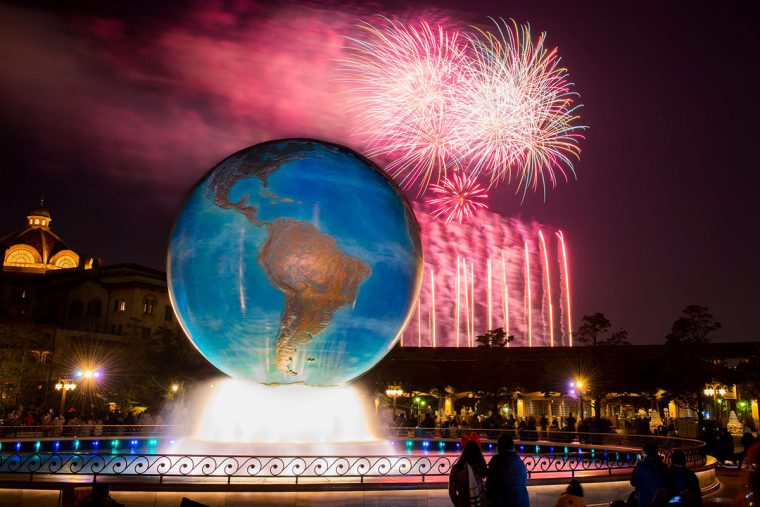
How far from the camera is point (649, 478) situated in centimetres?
848

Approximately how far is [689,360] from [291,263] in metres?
33.6

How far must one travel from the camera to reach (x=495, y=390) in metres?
46.1

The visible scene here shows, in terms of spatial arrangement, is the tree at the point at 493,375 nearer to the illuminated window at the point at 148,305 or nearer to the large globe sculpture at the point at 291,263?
the large globe sculpture at the point at 291,263

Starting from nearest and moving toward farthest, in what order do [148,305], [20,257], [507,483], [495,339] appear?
[507,483], [495,339], [148,305], [20,257]

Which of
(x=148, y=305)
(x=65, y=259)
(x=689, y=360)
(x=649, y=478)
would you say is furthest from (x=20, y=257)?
(x=649, y=478)

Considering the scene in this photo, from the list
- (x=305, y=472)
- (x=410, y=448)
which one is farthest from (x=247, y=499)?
(x=410, y=448)

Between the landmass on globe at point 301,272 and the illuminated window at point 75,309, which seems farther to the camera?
Result: the illuminated window at point 75,309

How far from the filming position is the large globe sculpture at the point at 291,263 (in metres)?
14.4

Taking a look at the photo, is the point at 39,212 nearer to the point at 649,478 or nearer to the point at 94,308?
the point at 94,308

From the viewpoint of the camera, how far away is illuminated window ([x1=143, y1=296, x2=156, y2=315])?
2699 inches

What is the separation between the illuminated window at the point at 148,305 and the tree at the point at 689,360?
48.8 m

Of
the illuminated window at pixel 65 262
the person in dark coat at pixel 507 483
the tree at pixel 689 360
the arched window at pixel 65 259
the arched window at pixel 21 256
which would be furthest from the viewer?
the illuminated window at pixel 65 262

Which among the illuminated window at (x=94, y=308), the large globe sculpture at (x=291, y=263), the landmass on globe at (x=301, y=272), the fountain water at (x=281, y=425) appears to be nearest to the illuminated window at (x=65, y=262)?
the illuminated window at (x=94, y=308)

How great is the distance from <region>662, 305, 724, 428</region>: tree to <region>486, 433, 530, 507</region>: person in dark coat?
3635 cm
